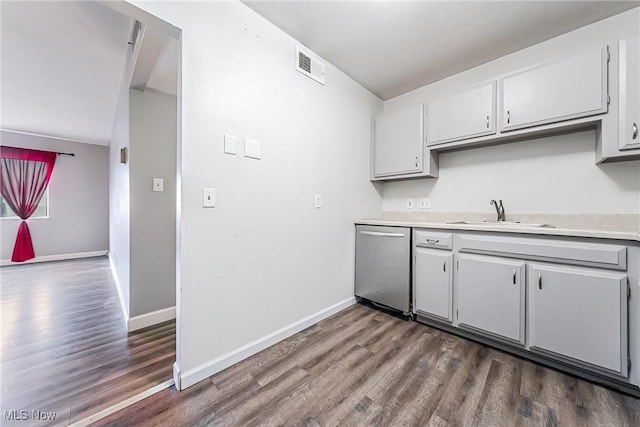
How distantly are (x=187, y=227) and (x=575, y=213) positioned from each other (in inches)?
108

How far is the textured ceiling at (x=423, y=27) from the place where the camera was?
5.36 ft

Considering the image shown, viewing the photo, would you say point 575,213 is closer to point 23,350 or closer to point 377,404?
point 377,404

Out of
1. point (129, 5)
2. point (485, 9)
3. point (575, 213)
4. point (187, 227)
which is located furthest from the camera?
point (575, 213)

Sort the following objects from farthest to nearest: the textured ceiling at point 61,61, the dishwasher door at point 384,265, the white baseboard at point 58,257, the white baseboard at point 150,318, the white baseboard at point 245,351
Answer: the white baseboard at point 58,257, the dishwasher door at point 384,265, the white baseboard at point 150,318, the textured ceiling at point 61,61, the white baseboard at point 245,351

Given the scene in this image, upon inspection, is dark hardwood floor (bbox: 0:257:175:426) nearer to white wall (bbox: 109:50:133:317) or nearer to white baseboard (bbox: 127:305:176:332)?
white baseboard (bbox: 127:305:176:332)

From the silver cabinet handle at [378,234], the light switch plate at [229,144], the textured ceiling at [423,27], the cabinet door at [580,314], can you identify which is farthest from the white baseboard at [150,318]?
the cabinet door at [580,314]

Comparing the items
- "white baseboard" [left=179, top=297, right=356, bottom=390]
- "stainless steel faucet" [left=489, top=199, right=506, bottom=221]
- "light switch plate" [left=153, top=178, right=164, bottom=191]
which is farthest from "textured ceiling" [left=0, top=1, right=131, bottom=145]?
"stainless steel faucet" [left=489, top=199, right=506, bottom=221]

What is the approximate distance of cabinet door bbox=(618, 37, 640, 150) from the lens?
1.43 metres

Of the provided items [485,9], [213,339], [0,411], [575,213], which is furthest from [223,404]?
[485,9]

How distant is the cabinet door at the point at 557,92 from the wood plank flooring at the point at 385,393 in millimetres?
1713

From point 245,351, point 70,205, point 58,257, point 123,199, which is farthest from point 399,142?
point 58,257

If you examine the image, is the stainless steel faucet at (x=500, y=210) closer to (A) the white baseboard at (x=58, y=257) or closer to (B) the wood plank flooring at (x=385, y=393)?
(B) the wood plank flooring at (x=385, y=393)

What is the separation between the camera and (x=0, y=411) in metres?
1.20

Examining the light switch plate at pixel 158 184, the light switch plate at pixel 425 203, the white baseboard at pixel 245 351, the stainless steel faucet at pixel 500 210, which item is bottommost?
the white baseboard at pixel 245 351
